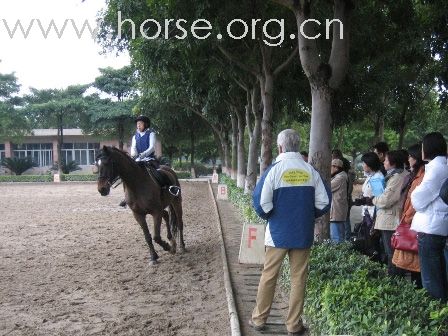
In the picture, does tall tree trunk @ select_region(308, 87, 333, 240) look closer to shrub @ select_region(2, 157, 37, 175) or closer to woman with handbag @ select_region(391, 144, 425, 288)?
woman with handbag @ select_region(391, 144, 425, 288)

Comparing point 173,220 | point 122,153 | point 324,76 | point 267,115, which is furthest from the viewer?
point 267,115

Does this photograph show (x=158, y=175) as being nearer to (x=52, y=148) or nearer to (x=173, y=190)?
(x=173, y=190)

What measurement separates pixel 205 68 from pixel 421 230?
32.4 ft

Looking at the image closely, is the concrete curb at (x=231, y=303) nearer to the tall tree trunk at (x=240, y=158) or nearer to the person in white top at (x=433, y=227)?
the person in white top at (x=433, y=227)

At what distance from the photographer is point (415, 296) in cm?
406

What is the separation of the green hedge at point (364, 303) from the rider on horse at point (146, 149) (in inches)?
156

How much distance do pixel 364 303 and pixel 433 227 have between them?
1.13m

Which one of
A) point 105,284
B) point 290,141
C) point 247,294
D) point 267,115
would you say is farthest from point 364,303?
point 267,115

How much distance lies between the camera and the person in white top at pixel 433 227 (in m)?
4.37

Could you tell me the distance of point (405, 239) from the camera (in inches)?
195

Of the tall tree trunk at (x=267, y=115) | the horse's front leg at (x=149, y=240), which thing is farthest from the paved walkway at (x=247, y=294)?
the tall tree trunk at (x=267, y=115)

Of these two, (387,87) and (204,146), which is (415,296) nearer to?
(387,87)

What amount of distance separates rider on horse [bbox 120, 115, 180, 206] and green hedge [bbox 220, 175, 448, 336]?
396 cm

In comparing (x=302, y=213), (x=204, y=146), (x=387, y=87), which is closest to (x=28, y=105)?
(x=204, y=146)
